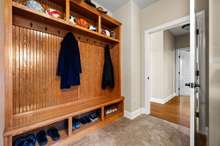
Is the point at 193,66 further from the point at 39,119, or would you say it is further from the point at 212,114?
the point at 39,119

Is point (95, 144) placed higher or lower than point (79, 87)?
lower

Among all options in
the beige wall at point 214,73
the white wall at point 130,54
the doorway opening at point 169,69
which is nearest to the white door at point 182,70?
the doorway opening at point 169,69

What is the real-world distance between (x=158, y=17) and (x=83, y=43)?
1.70 meters

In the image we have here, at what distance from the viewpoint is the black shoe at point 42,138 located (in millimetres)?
1389

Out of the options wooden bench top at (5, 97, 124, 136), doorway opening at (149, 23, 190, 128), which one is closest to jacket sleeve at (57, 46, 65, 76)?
wooden bench top at (5, 97, 124, 136)

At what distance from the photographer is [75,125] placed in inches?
68.2

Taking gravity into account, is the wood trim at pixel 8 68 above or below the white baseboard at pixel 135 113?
above

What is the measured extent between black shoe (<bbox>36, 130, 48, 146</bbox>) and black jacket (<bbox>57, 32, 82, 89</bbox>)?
2.27 feet

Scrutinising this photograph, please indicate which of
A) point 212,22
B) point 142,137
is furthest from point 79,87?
point 212,22

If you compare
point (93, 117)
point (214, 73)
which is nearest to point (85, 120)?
point (93, 117)

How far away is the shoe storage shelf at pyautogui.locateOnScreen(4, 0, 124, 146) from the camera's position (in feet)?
3.94

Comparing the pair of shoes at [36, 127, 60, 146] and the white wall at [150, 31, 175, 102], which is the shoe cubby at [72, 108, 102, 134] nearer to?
the pair of shoes at [36, 127, 60, 146]

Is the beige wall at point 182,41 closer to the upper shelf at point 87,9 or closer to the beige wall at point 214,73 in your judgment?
the upper shelf at point 87,9

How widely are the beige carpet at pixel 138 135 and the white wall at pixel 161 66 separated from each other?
1665 mm
